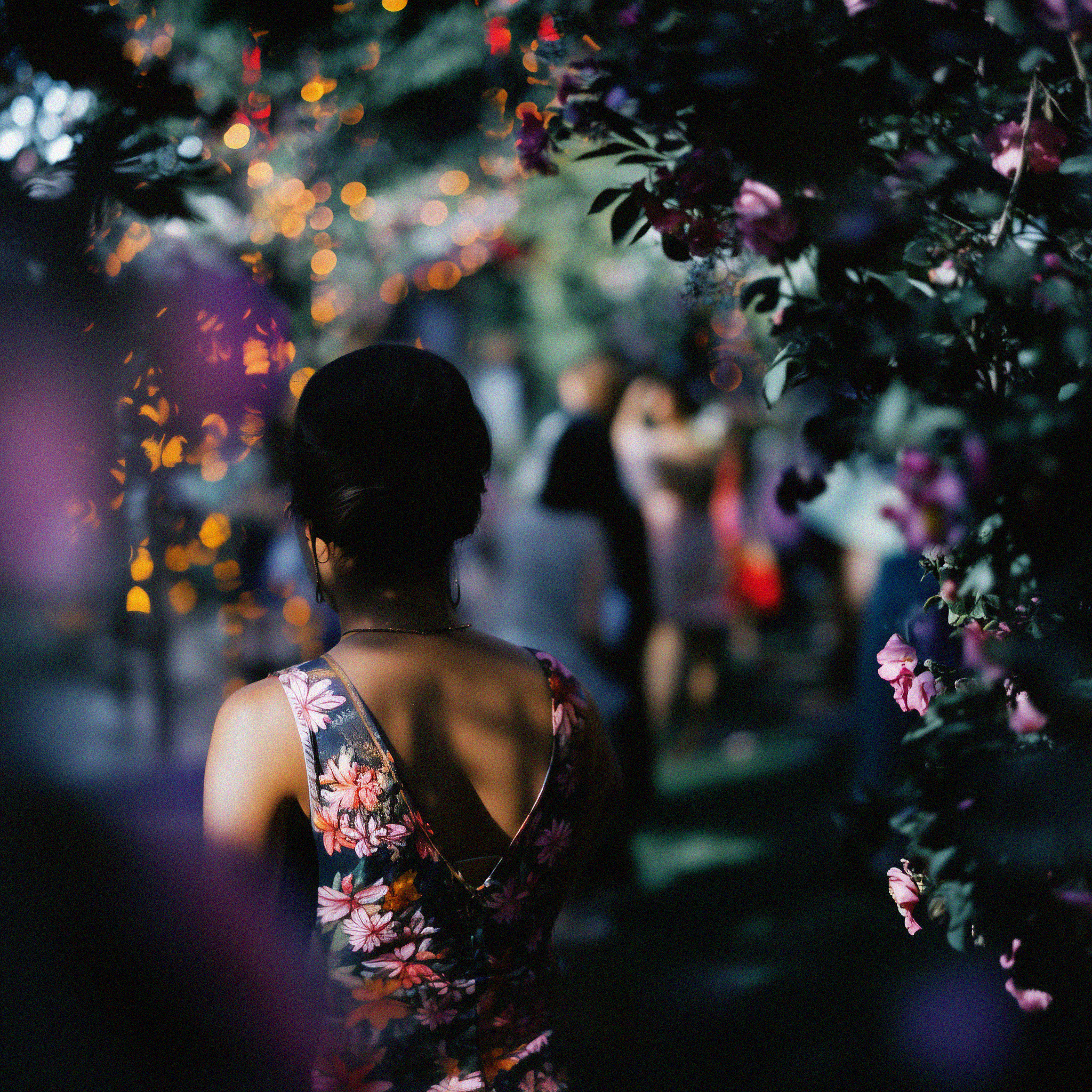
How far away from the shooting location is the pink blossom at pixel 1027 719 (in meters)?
0.97

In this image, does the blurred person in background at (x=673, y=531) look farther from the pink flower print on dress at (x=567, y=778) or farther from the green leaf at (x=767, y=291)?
the green leaf at (x=767, y=291)

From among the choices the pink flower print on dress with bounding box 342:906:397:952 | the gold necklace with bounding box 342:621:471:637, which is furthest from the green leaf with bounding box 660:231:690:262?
the pink flower print on dress with bounding box 342:906:397:952

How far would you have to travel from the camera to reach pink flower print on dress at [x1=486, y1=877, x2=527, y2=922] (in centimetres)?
126

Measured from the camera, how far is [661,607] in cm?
536

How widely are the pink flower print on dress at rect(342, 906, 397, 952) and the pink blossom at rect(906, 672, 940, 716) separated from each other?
0.75m

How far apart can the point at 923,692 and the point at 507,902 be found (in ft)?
2.08

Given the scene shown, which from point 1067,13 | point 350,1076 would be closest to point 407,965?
point 350,1076

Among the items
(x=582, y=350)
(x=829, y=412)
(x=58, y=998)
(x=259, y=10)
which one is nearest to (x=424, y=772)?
(x=829, y=412)

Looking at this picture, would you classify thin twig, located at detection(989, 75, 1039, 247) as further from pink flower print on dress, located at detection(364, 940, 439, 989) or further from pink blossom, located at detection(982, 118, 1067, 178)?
pink flower print on dress, located at detection(364, 940, 439, 989)

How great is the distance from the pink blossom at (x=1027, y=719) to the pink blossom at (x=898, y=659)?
0.97 ft

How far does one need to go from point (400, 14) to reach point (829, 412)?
427cm

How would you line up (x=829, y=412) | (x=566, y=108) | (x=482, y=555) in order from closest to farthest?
(x=829, y=412) < (x=566, y=108) < (x=482, y=555)

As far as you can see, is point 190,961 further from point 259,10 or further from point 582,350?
point 582,350

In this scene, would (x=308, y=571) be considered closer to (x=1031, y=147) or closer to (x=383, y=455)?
(x=383, y=455)
